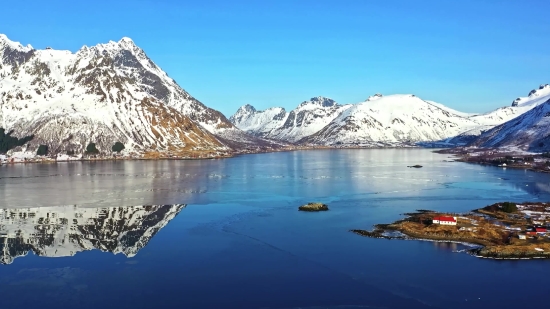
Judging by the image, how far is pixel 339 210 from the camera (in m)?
64.1

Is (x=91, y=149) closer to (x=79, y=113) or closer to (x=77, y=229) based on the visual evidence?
(x=79, y=113)

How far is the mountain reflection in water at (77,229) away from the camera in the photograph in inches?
1737

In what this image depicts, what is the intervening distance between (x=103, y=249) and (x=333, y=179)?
212ft

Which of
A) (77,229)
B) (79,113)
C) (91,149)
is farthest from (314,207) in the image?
(79,113)

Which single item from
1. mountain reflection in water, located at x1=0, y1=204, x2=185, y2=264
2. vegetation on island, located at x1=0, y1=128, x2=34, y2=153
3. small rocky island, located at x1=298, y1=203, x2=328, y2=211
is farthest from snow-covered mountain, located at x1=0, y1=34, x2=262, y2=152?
small rocky island, located at x1=298, y1=203, x2=328, y2=211

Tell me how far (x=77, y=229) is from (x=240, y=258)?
19.4 m

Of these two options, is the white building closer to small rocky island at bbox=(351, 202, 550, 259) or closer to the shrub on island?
small rocky island at bbox=(351, 202, 550, 259)

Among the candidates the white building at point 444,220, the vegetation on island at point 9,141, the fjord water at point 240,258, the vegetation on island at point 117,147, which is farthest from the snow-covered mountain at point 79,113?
the white building at point 444,220

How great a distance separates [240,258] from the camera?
136ft

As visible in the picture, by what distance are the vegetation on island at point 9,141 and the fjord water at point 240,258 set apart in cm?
9052

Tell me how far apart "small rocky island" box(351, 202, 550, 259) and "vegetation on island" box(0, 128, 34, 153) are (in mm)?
138787

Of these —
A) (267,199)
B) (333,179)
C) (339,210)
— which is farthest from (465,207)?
(333,179)

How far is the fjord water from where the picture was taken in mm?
32844

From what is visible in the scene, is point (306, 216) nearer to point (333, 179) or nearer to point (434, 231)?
point (434, 231)
